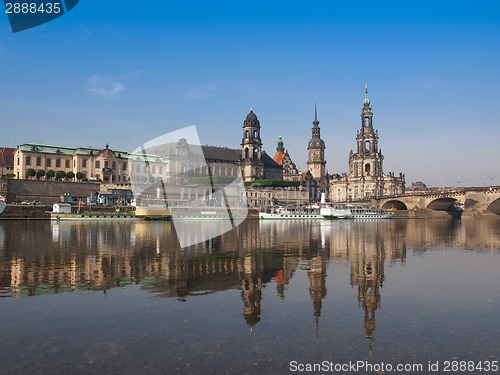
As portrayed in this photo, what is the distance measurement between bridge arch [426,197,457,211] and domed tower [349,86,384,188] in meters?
33.7

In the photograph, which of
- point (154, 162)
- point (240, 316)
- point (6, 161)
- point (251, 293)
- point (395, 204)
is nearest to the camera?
point (240, 316)

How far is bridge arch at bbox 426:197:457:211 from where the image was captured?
361 feet

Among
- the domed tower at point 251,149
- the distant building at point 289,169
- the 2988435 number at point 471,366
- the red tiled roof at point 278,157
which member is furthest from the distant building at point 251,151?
the 2988435 number at point 471,366

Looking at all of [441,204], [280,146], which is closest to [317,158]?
[280,146]

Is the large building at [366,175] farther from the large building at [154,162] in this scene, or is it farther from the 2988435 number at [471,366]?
the 2988435 number at [471,366]

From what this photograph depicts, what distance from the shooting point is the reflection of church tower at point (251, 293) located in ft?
36.9

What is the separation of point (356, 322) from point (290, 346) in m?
2.45

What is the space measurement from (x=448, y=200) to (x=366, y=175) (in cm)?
4074

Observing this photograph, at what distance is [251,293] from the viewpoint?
1405 centimetres

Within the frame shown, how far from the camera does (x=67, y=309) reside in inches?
465

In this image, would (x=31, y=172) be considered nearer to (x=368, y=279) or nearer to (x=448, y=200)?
(x=368, y=279)

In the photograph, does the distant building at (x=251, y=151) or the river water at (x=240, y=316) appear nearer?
the river water at (x=240, y=316)

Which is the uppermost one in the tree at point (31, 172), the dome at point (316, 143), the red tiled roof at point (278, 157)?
the dome at point (316, 143)

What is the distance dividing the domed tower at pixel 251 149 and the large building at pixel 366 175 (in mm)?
33861
